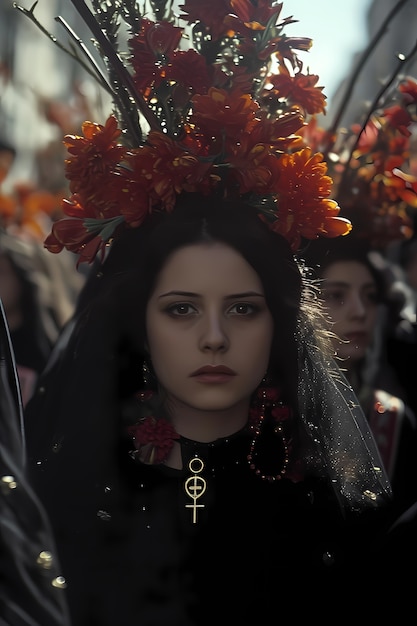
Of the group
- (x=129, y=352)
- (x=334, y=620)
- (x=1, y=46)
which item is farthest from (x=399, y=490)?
(x=1, y=46)

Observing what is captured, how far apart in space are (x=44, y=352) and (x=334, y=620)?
2253 millimetres

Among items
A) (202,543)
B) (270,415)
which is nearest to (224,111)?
(270,415)

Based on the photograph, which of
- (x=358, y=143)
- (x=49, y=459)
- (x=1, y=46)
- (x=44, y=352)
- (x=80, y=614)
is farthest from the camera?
(x=1, y=46)

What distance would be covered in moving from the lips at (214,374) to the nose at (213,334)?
0.04 m

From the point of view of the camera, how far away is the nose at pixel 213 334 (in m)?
2.30

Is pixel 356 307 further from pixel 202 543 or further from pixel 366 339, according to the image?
pixel 202 543

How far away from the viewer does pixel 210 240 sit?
237cm

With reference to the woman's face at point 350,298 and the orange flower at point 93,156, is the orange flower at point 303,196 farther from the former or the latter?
the woman's face at point 350,298

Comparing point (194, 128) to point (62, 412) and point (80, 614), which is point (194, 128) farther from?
point (80, 614)

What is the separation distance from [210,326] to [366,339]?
1.25 metres

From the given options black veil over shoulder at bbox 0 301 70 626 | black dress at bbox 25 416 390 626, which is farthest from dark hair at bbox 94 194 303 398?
black veil over shoulder at bbox 0 301 70 626

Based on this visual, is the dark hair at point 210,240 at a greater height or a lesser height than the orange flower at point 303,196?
lesser

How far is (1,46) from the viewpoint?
22.7 ft

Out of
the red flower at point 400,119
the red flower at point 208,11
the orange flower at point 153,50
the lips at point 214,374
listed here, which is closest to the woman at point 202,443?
the lips at point 214,374
